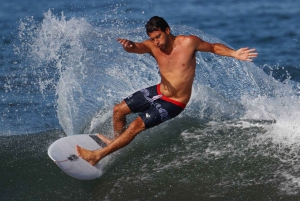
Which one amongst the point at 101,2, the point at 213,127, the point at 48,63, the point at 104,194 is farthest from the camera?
the point at 101,2

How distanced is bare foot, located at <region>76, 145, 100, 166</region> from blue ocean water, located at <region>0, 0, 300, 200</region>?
28 cm

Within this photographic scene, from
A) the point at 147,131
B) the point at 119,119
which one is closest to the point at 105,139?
the point at 119,119

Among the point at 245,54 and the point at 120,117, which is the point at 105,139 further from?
the point at 245,54

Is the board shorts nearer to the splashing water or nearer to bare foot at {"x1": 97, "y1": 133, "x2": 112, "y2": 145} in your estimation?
bare foot at {"x1": 97, "y1": 133, "x2": 112, "y2": 145}

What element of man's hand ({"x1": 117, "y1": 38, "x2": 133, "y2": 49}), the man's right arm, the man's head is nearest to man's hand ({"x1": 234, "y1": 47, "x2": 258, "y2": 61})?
the man's head

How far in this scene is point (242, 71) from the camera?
11.5 metres

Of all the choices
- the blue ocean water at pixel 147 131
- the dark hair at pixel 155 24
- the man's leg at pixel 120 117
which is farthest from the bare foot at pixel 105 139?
the dark hair at pixel 155 24

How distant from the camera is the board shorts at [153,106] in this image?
332 inches

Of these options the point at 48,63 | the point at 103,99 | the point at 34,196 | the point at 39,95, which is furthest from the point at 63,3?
the point at 34,196

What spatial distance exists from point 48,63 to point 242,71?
4697 mm

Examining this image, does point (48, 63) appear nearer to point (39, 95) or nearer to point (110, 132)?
point (39, 95)

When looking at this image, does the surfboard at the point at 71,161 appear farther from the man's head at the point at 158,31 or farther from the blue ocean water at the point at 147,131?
the man's head at the point at 158,31

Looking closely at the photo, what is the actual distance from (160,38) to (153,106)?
3.12ft

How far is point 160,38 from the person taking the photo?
812 centimetres
